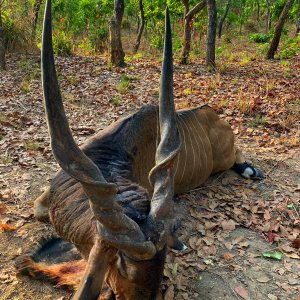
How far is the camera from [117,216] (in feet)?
7.30

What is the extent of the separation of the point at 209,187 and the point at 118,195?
97.9 inches

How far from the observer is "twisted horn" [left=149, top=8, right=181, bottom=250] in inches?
96.7

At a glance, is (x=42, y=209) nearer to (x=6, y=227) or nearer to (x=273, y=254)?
(x=6, y=227)

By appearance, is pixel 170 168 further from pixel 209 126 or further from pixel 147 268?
pixel 209 126

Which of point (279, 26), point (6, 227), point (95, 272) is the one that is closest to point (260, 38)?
point (279, 26)

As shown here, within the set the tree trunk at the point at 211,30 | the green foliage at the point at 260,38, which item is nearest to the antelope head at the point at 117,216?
the tree trunk at the point at 211,30

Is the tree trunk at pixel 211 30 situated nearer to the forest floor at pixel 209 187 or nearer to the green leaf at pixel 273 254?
the forest floor at pixel 209 187

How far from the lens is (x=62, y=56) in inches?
493

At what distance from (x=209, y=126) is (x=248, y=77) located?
5543 millimetres

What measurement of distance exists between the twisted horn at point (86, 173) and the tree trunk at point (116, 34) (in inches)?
364

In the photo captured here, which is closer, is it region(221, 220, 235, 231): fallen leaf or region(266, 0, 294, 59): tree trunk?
region(221, 220, 235, 231): fallen leaf

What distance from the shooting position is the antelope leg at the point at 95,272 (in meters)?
2.33

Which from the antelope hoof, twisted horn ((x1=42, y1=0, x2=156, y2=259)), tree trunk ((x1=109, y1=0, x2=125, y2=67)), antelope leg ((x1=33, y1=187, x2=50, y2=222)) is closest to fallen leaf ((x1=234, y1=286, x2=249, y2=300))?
twisted horn ((x1=42, y1=0, x2=156, y2=259))

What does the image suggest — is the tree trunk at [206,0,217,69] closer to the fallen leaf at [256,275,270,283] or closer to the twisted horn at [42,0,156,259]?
the fallen leaf at [256,275,270,283]
